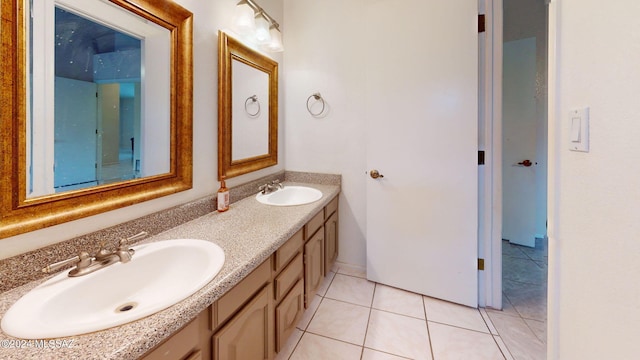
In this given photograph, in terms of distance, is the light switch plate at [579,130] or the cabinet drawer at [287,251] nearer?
the light switch plate at [579,130]

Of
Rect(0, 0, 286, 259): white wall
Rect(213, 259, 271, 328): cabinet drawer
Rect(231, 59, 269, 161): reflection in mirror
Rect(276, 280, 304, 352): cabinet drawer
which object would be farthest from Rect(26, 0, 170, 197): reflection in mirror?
Rect(276, 280, 304, 352): cabinet drawer

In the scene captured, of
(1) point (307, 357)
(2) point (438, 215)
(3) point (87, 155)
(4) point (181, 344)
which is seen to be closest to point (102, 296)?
(4) point (181, 344)

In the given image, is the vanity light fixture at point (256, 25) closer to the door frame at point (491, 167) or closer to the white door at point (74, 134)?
the white door at point (74, 134)

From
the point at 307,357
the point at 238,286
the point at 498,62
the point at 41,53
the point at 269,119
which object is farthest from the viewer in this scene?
the point at 269,119

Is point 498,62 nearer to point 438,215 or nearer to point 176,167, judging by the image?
point 438,215

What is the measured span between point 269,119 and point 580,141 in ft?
6.33

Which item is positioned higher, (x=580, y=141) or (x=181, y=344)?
(x=580, y=141)

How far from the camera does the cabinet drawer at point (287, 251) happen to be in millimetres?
1212

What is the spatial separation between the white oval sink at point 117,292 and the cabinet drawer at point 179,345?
0.30 ft

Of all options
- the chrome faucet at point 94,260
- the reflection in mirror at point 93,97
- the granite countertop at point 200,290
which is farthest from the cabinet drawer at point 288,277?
the reflection in mirror at point 93,97

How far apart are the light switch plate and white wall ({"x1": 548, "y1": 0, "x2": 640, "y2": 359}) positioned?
2 cm

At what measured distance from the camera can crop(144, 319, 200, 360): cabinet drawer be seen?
24.9 inches

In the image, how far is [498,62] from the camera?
176cm

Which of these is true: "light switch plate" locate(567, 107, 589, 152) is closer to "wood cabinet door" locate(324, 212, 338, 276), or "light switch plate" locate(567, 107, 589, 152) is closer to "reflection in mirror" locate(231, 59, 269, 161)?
"wood cabinet door" locate(324, 212, 338, 276)
